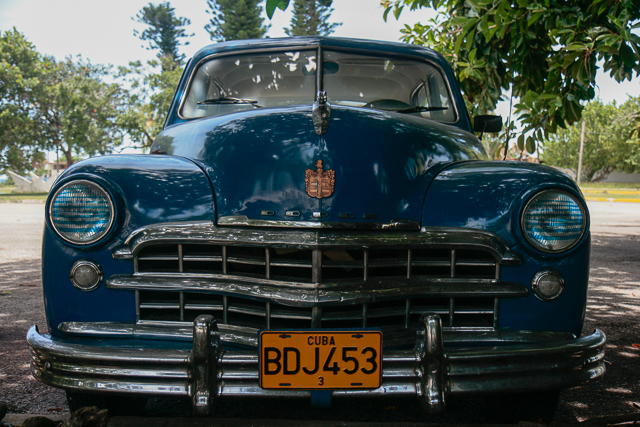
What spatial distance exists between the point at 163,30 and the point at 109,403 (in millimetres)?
43316

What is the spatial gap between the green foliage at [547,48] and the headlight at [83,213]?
7.44ft

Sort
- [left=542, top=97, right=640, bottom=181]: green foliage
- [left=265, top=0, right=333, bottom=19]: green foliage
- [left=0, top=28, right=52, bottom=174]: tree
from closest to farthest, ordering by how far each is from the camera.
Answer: [left=265, top=0, right=333, bottom=19]: green foliage < [left=0, top=28, right=52, bottom=174]: tree < [left=542, top=97, right=640, bottom=181]: green foliage

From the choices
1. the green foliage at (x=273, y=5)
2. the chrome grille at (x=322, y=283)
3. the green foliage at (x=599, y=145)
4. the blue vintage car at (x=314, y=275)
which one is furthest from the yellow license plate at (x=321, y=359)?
the green foliage at (x=599, y=145)

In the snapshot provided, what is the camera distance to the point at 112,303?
1931 mm

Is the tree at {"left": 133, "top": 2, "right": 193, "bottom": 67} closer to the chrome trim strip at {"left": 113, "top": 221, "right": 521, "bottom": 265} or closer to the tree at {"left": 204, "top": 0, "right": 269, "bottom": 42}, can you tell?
the tree at {"left": 204, "top": 0, "right": 269, "bottom": 42}

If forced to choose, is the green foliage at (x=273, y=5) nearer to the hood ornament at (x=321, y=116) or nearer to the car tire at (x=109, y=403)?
the hood ornament at (x=321, y=116)

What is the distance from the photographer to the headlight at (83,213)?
1.92m

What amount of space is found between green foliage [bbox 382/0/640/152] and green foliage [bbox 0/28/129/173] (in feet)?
90.6

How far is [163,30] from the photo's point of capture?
135 ft

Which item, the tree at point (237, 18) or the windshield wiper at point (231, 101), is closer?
the windshield wiper at point (231, 101)

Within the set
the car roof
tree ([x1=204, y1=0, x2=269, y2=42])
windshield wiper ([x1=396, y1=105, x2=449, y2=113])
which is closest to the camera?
windshield wiper ([x1=396, y1=105, x2=449, y2=113])

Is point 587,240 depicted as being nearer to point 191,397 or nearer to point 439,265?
point 439,265

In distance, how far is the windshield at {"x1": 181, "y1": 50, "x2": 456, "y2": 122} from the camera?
295 centimetres

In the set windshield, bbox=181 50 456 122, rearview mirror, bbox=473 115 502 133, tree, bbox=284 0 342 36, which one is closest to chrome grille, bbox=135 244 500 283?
windshield, bbox=181 50 456 122
